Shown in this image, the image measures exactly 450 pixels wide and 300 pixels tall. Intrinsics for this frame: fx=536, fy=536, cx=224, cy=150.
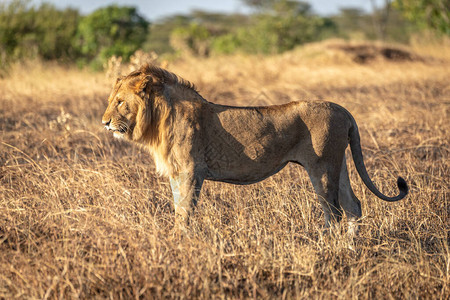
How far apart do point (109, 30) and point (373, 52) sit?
9.14m

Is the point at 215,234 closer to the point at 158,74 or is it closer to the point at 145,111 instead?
the point at 145,111

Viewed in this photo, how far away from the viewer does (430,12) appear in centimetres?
2250

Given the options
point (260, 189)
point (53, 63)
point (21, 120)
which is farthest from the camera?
point (53, 63)

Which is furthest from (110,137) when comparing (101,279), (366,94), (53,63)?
(53,63)

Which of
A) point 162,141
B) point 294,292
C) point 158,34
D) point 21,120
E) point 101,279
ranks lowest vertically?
point 158,34

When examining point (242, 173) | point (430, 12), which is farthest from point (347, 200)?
point (430, 12)

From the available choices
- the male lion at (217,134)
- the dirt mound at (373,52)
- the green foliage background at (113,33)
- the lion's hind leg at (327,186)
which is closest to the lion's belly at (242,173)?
the male lion at (217,134)

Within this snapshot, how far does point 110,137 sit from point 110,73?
2.84 meters

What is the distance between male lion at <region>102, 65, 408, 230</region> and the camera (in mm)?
4336

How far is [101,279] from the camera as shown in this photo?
139 inches

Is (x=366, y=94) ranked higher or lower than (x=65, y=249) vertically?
lower

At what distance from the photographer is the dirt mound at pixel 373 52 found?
18.1 m

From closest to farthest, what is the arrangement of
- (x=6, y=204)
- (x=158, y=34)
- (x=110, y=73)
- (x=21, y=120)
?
(x=6, y=204)
(x=21, y=120)
(x=110, y=73)
(x=158, y=34)

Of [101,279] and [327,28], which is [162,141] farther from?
[327,28]
